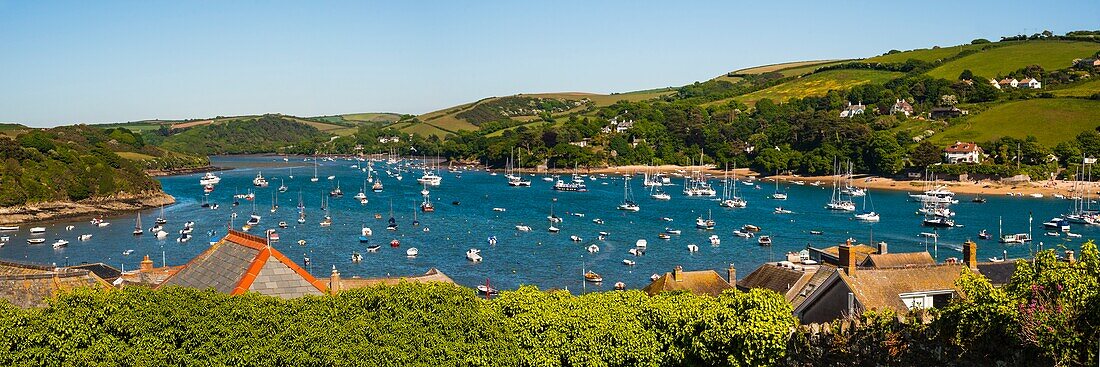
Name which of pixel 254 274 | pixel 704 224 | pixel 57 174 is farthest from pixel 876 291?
pixel 57 174

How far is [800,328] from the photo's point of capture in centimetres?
2053

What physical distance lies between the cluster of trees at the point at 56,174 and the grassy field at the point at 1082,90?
16325 centimetres

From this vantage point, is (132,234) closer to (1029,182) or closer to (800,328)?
(800,328)

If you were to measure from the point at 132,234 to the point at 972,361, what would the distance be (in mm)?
90857

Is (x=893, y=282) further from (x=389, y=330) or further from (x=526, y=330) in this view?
(x=389, y=330)

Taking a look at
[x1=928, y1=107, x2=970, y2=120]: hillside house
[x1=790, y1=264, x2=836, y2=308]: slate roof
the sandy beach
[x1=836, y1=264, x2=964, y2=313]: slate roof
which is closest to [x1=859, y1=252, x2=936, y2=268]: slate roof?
[x1=790, y1=264, x2=836, y2=308]: slate roof

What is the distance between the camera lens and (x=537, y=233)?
91250mm

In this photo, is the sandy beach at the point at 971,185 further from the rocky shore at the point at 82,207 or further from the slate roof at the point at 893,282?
the slate roof at the point at 893,282

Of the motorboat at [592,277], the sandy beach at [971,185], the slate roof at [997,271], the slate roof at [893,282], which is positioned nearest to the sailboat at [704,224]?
the motorboat at [592,277]

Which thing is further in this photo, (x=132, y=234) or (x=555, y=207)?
(x=555, y=207)

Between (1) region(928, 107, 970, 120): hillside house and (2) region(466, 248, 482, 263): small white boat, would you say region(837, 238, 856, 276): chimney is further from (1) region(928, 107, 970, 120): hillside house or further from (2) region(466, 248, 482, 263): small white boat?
(1) region(928, 107, 970, 120): hillside house

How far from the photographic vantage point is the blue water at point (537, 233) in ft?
233

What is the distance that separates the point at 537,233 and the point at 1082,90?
136 metres

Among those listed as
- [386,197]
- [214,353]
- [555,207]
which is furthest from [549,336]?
[386,197]
